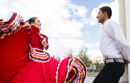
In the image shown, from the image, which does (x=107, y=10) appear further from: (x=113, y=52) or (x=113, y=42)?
(x=113, y=52)

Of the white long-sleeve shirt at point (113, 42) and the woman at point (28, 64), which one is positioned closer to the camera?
the woman at point (28, 64)

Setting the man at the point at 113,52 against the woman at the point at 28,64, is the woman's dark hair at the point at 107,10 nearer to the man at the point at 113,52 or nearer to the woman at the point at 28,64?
the man at the point at 113,52

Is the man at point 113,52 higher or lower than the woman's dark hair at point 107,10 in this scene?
lower

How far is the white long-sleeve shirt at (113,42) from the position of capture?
101 inches

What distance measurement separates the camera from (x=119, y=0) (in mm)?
11102

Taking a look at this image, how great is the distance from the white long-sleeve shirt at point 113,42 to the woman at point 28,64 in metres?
0.52

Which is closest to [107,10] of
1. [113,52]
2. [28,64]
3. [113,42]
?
[113,42]

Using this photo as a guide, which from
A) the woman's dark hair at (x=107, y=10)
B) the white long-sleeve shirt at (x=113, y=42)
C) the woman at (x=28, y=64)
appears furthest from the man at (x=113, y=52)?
the woman at (x=28, y=64)

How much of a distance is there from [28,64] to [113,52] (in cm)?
108

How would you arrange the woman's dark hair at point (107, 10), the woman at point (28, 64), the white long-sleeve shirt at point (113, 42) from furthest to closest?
1. the woman's dark hair at point (107, 10)
2. the white long-sleeve shirt at point (113, 42)
3. the woman at point (28, 64)

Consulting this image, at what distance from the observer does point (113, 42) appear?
105 inches

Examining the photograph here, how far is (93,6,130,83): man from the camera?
2.59 m

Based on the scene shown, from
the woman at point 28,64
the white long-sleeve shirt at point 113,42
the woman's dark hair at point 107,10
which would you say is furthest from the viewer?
the woman's dark hair at point 107,10

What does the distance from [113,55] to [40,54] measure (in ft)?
A: 3.03
